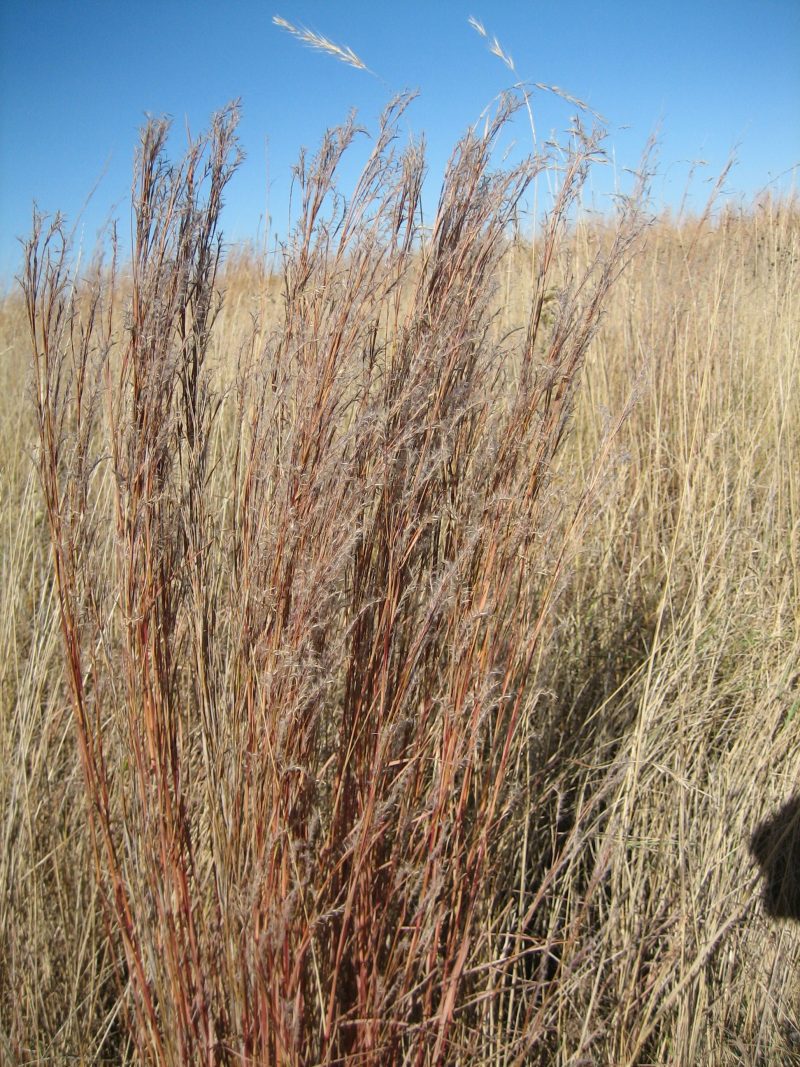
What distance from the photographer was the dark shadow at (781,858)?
1.88 metres

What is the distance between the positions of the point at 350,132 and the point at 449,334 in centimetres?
36

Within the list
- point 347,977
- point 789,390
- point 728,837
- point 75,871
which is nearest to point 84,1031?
point 75,871

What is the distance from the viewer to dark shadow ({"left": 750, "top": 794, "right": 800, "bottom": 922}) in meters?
1.88

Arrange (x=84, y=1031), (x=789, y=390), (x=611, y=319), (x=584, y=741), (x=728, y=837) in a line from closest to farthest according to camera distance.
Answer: (x=84, y=1031) → (x=728, y=837) → (x=584, y=741) → (x=789, y=390) → (x=611, y=319)

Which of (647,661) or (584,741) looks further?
(647,661)

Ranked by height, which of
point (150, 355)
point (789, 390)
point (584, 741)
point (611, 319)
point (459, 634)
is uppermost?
point (611, 319)

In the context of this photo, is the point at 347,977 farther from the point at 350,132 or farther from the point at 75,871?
the point at 350,132

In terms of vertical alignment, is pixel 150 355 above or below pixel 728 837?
above

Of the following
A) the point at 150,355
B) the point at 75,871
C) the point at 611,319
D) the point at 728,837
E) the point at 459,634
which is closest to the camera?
the point at 150,355

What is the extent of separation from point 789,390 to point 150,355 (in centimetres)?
243

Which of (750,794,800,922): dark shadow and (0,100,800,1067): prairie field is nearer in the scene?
(0,100,800,1067): prairie field

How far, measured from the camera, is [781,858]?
1.97 m

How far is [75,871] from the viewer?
1.77 meters

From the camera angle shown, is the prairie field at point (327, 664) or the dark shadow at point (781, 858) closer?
the prairie field at point (327, 664)
